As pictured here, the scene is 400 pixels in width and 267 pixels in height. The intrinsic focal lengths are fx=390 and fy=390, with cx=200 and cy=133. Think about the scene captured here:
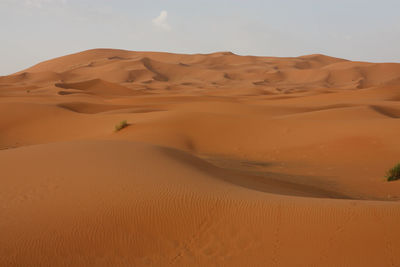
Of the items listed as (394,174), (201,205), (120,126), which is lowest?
(201,205)

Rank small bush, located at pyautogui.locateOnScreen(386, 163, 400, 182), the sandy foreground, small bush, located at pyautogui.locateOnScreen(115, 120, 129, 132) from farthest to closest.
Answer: small bush, located at pyautogui.locateOnScreen(115, 120, 129, 132)
small bush, located at pyautogui.locateOnScreen(386, 163, 400, 182)
the sandy foreground

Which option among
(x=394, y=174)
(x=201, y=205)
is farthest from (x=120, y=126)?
(x=201, y=205)

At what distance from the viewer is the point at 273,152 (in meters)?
13.1

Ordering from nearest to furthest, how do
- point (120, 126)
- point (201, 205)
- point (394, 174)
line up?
point (201, 205) < point (394, 174) < point (120, 126)

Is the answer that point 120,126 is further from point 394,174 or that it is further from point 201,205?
point 201,205

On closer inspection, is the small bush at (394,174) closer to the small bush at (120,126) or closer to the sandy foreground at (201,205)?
the sandy foreground at (201,205)

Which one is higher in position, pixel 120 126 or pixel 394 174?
pixel 120 126

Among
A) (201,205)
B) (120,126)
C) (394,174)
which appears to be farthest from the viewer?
(120,126)

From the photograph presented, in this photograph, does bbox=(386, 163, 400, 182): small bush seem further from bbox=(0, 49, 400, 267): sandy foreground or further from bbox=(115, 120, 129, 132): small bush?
bbox=(115, 120, 129, 132): small bush

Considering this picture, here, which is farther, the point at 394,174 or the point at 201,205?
the point at 394,174

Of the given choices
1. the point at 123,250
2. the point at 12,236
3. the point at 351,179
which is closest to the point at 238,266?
the point at 123,250

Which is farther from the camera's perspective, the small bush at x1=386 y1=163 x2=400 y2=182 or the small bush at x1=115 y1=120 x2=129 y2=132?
the small bush at x1=115 y1=120 x2=129 y2=132

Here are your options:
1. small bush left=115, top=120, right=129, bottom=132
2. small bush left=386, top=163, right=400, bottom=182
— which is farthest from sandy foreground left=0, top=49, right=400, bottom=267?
small bush left=115, top=120, right=129, bottom=132

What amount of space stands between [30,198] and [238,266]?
2.82 meters
